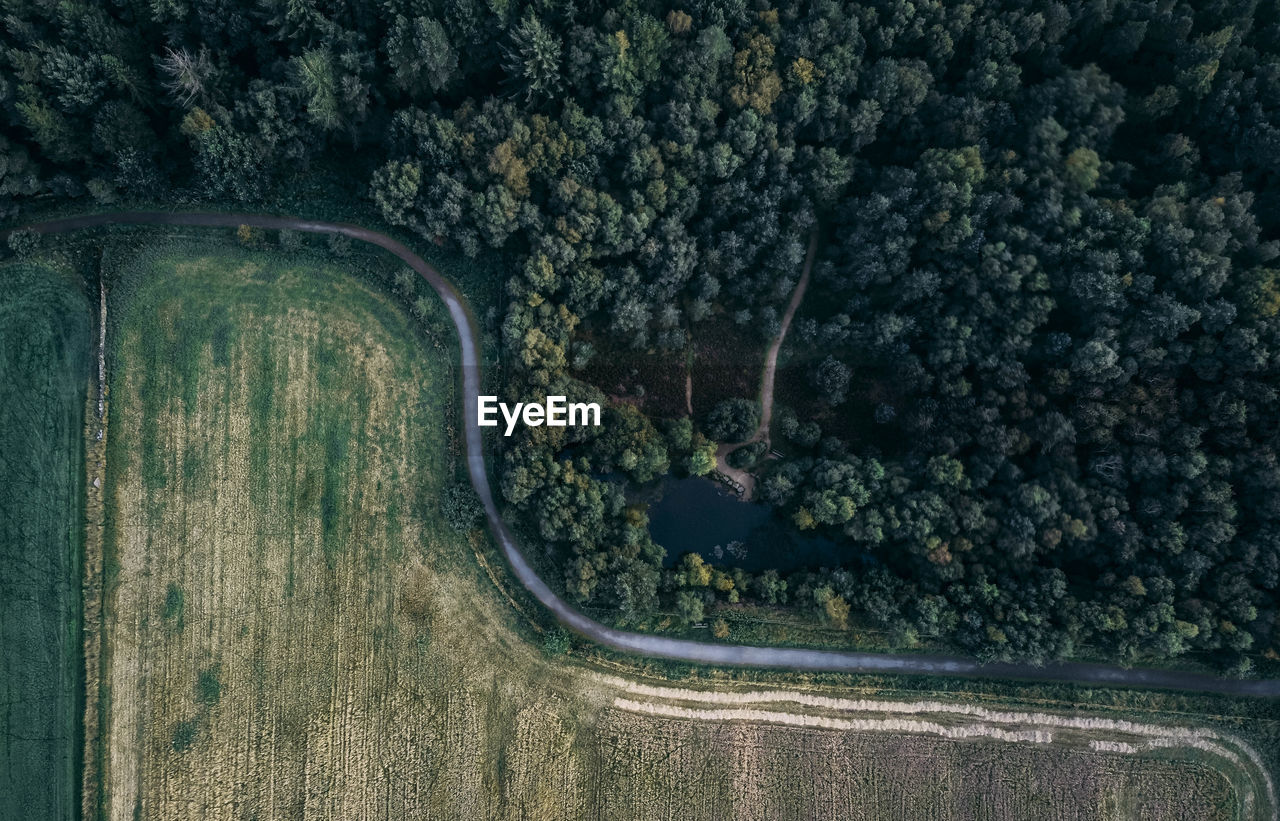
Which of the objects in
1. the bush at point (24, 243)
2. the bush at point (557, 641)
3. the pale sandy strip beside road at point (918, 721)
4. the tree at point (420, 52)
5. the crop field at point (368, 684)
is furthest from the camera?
the bush at point (24, 243)

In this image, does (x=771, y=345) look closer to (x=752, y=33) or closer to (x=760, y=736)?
(x=752, y=33)

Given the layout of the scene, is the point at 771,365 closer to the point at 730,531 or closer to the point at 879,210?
the point at 730,531

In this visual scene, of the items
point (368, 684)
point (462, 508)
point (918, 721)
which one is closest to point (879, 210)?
point (462, 508)

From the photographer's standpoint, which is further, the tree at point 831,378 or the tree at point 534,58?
the tree at point 831,378

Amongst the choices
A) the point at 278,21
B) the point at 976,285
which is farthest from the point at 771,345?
the point at 278,21

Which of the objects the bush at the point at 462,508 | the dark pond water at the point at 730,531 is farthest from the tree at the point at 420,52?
the dark pond water at the point at 730,531

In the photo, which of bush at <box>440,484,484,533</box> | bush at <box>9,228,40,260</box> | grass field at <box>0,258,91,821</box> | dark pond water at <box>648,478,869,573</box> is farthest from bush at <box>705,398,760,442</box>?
bush at <box>9,228,40,260</box>

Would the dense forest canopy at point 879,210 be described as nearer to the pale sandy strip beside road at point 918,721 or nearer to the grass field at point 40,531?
the pale sandy strip beside road at point 918,721
